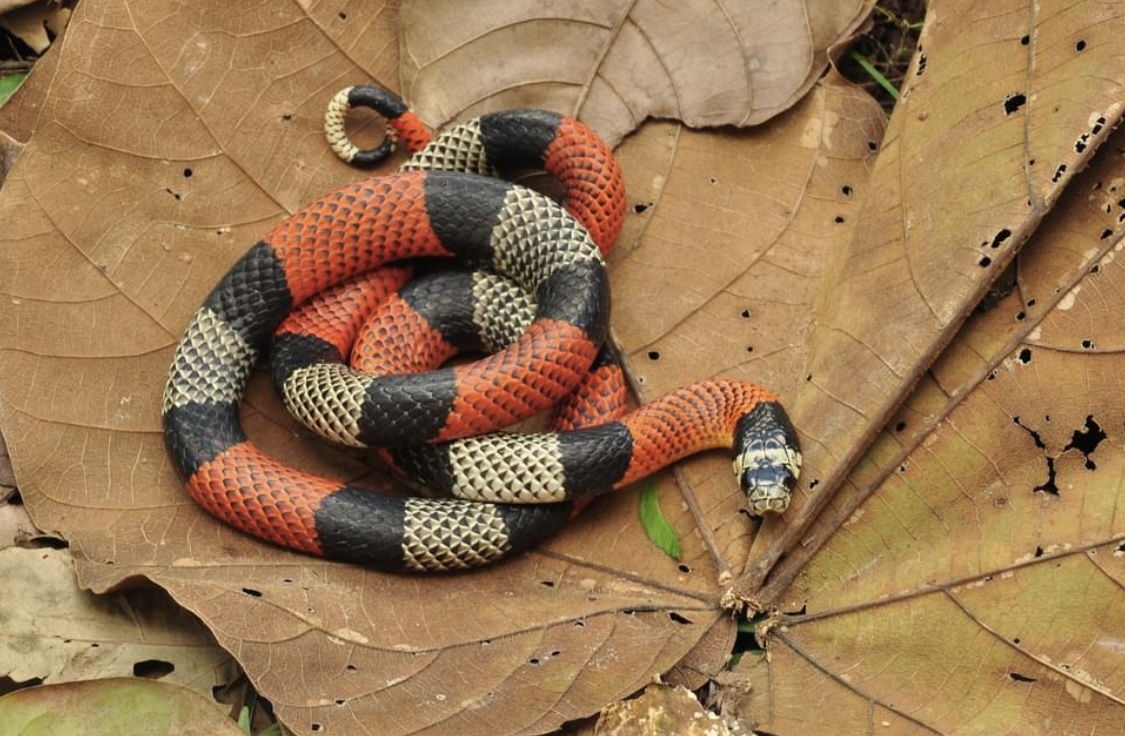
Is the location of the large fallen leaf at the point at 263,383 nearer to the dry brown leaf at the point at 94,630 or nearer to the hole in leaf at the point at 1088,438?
the dry brown leaf at the point at 94,630

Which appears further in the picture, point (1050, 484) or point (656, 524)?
point (656, 524)

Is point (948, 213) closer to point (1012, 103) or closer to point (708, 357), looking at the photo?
point (1012, 103)

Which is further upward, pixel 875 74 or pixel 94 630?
pixel 875 74

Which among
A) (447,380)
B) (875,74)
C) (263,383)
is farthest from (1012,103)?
(263,383)

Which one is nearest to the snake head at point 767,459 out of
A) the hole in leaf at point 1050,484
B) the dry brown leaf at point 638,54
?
the hole in leaf at point 1050,484

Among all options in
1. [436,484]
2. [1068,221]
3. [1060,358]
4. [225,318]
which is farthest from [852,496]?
[225,318]

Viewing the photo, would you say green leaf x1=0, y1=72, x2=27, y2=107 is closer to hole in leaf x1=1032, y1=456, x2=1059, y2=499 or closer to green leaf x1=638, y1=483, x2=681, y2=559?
green leaf x1=638, y1=483, x2=681, y2=559

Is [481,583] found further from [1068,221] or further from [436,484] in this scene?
[1068,221]

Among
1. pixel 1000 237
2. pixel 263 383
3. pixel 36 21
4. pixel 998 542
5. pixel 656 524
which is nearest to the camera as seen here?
pixel 998 542
